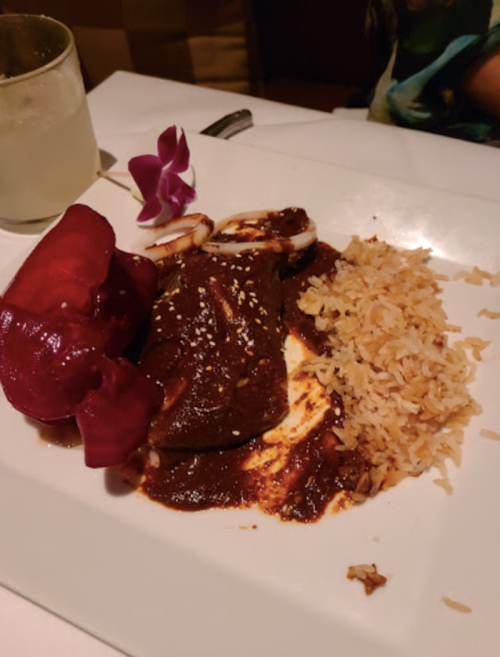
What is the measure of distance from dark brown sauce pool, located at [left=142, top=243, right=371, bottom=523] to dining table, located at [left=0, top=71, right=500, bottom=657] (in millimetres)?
1015

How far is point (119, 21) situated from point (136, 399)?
10.2 feet

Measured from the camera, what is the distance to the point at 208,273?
204cm

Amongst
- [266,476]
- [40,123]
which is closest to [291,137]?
[40,123]

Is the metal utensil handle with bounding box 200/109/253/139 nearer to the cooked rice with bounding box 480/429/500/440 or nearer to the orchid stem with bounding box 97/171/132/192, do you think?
the orchid stem with bounding box 97/171/132/192

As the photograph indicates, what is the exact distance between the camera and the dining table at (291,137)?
8.43 ft

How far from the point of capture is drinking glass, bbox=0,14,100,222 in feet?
7.31

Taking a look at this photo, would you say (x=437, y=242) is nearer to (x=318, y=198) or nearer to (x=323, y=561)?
(x=318, y=198)

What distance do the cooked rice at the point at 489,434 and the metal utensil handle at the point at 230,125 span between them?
5.80 ft

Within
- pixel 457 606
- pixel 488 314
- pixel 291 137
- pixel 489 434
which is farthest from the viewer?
pixel 291 137

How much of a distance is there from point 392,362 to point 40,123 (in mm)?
1536

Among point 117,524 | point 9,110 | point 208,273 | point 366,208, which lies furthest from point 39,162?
point 117,524

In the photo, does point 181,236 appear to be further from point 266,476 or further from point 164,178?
point 266,476

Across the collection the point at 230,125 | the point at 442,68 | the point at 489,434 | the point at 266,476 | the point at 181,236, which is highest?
A: the point at 442,68

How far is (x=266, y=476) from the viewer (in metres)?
1.79
